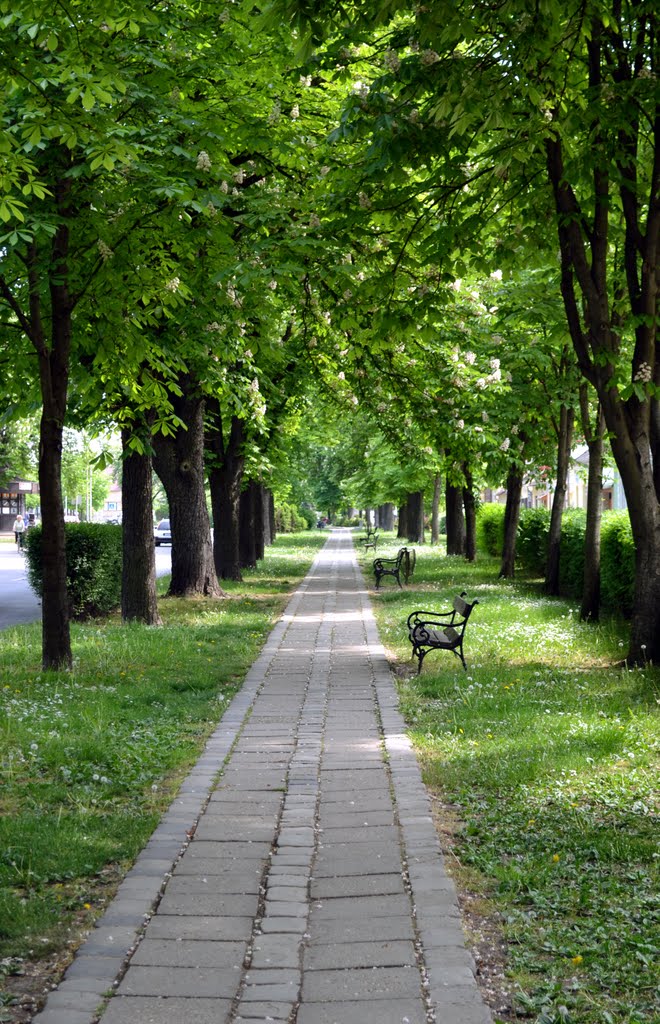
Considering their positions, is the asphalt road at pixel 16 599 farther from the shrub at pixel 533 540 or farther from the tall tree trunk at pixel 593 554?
the shrub at pixel 533 540

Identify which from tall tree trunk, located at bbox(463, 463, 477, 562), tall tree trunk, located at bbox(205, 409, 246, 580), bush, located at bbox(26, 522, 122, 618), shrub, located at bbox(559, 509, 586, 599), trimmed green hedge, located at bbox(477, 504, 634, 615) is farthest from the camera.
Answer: tall tree trunk, located at bbox(463, 463, 477, 562)

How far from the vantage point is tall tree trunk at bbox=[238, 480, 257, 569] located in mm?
29125

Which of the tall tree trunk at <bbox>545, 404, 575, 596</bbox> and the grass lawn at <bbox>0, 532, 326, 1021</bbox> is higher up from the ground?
the tall tree trunk at <bbox>545, 404, 575, 596</bbox>

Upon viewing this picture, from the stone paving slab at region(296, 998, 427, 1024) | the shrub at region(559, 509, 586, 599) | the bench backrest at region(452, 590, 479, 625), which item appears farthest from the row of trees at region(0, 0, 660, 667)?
the shrub at region(559, 509, 586, 599)

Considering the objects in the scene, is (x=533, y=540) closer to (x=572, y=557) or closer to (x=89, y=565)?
(x=572, y=557)

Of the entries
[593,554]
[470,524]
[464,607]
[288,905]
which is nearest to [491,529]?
[470,524]

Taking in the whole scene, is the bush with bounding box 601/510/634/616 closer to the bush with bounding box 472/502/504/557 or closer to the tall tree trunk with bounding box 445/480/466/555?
the bush with bounding box 472/502/504/557

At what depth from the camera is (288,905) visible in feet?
15.5

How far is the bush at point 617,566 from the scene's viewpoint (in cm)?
1425

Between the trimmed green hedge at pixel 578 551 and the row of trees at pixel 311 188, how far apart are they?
126 inches

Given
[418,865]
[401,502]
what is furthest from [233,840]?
[401,502]

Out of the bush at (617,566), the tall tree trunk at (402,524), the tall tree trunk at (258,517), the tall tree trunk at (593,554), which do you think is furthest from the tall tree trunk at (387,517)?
the tall tree trunk at (593,554)

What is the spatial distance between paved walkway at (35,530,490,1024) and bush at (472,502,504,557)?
23521 millimetres

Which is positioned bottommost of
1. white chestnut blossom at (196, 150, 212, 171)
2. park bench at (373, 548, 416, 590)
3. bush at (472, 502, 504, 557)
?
park bench at (373, 548, 416, 590)
